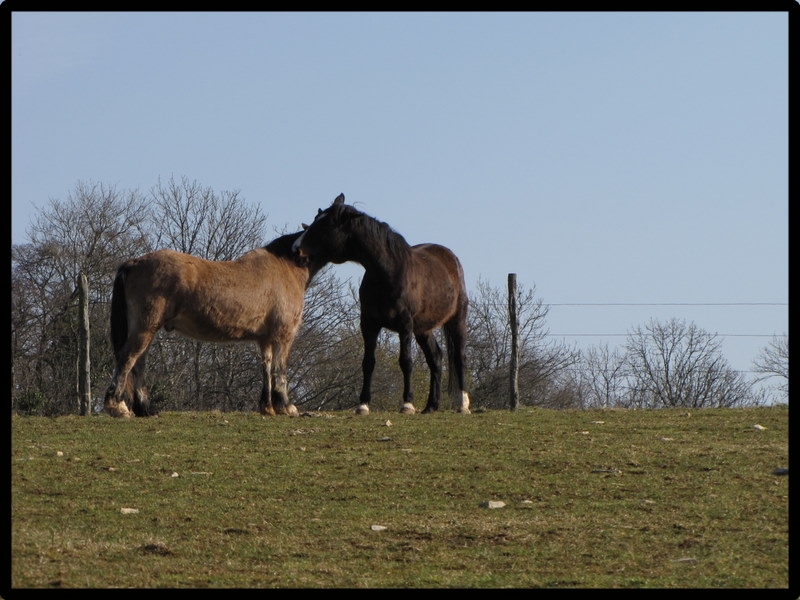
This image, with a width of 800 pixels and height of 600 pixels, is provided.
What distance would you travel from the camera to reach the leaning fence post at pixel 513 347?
1523cm

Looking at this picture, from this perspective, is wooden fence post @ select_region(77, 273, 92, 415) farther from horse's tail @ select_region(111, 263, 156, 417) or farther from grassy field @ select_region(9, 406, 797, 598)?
grassy field @ select_region(9, 406, 797, 598)

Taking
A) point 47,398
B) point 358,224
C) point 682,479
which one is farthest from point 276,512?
point 47,398

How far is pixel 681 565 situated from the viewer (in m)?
6.10

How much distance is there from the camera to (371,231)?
1309 cm

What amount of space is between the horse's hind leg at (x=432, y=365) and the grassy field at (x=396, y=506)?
272cm

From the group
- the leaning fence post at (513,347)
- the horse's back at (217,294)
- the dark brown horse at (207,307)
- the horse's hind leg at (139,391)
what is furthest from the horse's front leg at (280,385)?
the leaning fence post at (513,347)

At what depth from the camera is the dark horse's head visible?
42.7ft

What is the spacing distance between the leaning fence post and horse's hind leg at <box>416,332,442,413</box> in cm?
140

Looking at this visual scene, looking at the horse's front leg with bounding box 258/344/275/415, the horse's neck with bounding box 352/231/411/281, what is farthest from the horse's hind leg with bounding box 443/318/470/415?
the horse's front leg with bounding box 258/344/275/415

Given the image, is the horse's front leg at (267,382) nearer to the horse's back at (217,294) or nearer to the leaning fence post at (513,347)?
the horse's back at (217,294)
